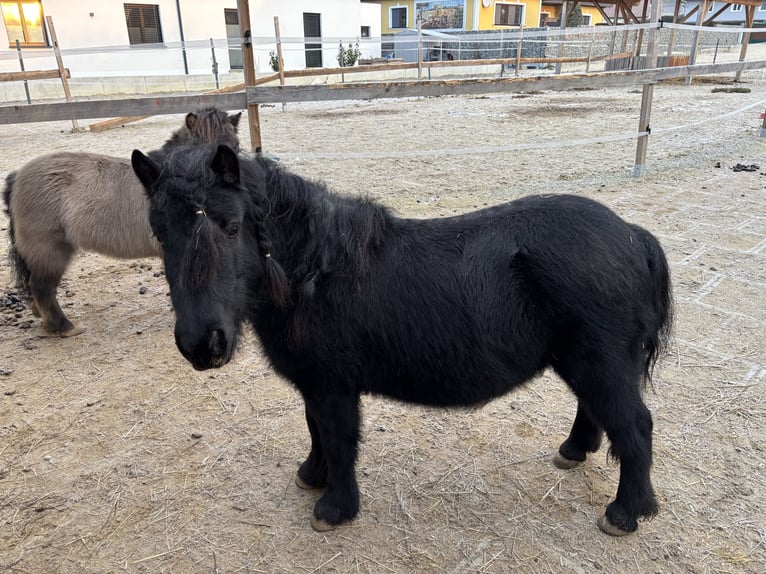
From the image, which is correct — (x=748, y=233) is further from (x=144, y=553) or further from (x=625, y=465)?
(x=144, y=553)

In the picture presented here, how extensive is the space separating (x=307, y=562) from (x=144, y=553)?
25.5 inches

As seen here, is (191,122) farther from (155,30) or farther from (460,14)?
(460,14)

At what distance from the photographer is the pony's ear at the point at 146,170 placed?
5.02 ft

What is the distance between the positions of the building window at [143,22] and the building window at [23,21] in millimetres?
2901

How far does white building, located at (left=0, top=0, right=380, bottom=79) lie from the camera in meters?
18.1

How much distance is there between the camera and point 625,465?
2.02m

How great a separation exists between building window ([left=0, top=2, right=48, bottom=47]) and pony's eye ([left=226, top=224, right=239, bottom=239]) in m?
21.7

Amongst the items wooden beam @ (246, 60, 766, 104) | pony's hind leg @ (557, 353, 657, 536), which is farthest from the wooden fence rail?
pony's hind leg @ (557, 353, 657, 536)

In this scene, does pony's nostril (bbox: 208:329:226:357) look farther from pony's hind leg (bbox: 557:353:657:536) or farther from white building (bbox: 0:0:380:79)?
white building (bbox: 0:0:380:79)

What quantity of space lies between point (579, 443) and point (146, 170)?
2.12m

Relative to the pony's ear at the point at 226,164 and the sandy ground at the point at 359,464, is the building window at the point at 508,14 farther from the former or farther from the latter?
the pony's ear at the point at 226,164

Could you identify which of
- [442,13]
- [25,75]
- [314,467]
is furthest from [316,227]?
[442,13]

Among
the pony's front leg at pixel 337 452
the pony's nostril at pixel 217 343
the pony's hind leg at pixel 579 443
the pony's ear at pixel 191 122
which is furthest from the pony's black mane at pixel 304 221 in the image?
the pony's ear at pixel 191 122

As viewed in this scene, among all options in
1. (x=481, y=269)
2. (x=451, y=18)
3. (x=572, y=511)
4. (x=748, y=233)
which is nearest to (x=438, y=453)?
(x=572, y=511)
